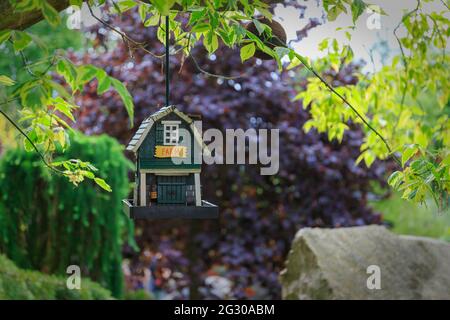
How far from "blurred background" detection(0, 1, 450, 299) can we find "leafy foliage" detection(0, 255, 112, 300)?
0.33 m

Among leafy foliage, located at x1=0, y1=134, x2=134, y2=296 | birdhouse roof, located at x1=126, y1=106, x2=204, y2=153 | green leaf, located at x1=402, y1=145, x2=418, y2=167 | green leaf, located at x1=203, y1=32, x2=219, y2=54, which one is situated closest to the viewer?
green leaf, located at x1=203, y1=32, x2=219, y2=54

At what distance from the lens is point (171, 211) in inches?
79.5

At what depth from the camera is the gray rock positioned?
3.76 meters

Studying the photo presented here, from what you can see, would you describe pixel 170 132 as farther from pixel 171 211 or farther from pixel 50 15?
pixel 50 15

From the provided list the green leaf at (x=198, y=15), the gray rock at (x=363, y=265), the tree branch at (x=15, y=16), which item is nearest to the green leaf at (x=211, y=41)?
the green leaf at (x=198, y=15)

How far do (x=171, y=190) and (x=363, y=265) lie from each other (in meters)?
2.07

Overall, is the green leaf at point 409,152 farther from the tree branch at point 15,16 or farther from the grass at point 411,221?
the grass at point 411,221

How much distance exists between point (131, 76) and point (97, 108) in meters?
0.39

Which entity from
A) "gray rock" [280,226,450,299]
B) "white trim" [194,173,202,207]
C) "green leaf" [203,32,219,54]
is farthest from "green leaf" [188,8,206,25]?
"gray rock" [280,226,450,299]

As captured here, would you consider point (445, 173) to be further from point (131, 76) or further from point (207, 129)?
point (131, 76)

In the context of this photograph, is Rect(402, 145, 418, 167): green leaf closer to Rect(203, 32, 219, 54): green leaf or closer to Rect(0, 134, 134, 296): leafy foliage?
Rect(203, 32, 219, 54): green leaf

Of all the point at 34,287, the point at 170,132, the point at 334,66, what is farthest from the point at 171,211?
the point at 34,287

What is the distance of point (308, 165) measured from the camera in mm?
4738
